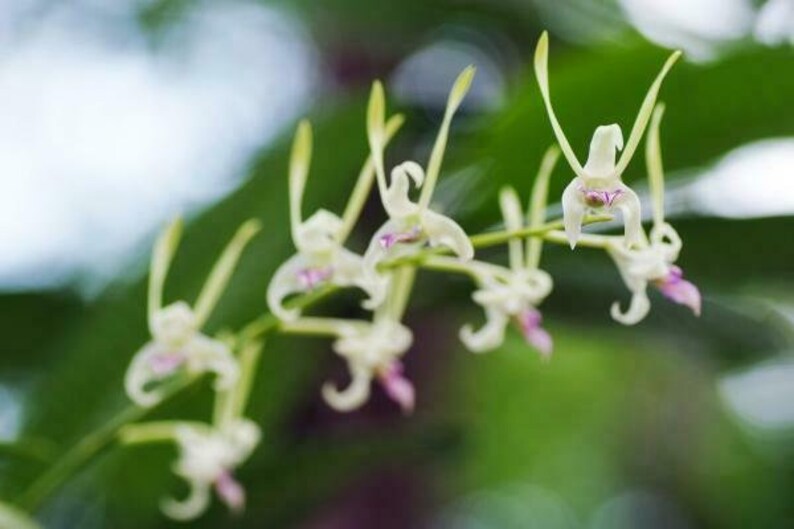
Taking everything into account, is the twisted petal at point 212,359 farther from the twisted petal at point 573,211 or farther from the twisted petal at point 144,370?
the twisted petal at point 573,211

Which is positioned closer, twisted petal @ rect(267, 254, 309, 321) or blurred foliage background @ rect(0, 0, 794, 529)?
twisted petal @ rect(267, 254, 309, 321)

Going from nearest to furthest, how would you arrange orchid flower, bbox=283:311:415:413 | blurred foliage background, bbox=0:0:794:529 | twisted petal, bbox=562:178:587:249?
twisted petal, bbox=562:178:587:249
orchid flower, bbox=283:311:415:413
blurred foliage background, bbox=0:0:794:529

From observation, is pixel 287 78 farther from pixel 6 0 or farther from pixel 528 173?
pixel 528 173

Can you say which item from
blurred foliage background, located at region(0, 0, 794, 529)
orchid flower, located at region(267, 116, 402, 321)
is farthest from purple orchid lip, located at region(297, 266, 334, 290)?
blurred foliage background, located at region(0, 0, 794, 529)

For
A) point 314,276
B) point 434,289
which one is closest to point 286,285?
point 314,276

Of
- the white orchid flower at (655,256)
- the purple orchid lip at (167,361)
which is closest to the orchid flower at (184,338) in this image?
the purple orchid lip at (167,361)

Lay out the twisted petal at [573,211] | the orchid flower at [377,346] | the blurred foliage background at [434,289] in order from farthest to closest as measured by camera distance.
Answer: the blurred foliage background at [434,289]
the orchid flower at [377,346]
the twisted petal at [573,211]

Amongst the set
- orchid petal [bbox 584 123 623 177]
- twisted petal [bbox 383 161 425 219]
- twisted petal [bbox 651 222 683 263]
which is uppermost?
orchid petal [bbox 584 123 623 177]

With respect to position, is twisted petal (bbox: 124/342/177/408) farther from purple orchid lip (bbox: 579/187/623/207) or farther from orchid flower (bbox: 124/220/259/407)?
purple orchid lip (bbox: 579/187/623/207)
